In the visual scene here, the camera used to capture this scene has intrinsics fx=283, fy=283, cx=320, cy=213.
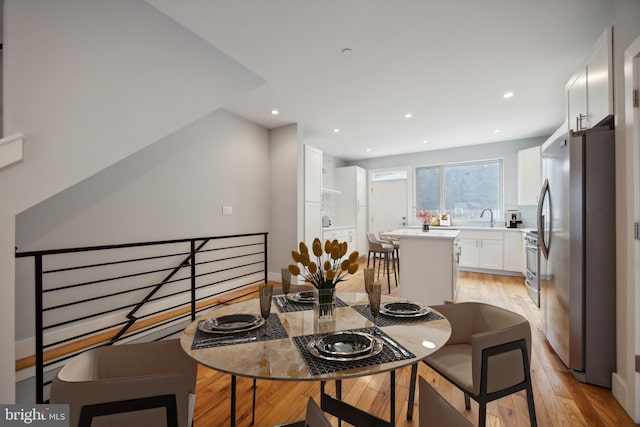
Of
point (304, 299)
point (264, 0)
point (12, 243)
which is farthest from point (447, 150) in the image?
point (12, 243)

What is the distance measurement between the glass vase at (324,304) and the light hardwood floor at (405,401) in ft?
2.85

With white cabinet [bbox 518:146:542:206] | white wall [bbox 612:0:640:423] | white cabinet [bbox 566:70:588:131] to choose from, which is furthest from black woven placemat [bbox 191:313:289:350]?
white cabinet [bbox 518:146:542:206]

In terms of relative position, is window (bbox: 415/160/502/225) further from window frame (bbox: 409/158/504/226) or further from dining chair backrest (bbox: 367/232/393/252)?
dining chair backrest (bbox: 367/232/393/252)

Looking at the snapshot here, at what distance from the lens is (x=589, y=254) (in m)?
1.93

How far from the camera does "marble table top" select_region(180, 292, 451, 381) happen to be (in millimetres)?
844

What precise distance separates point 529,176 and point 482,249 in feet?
5.03

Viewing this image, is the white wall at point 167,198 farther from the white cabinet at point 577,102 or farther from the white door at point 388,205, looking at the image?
the white cabinet at point 577,102

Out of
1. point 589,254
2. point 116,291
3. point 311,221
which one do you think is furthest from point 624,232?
point 116,291

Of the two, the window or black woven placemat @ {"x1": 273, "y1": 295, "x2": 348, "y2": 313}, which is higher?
the window

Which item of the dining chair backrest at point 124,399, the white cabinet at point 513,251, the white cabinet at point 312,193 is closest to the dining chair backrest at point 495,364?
the dining chair backrest at point 124,399

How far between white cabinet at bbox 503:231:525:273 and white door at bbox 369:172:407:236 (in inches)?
84.0

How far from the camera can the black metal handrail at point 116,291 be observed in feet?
7.63

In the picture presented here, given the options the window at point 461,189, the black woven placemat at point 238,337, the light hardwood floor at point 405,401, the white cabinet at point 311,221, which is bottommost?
the light hardwood floor at point 405,401

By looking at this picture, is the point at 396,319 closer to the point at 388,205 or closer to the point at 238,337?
the point at 238,337
